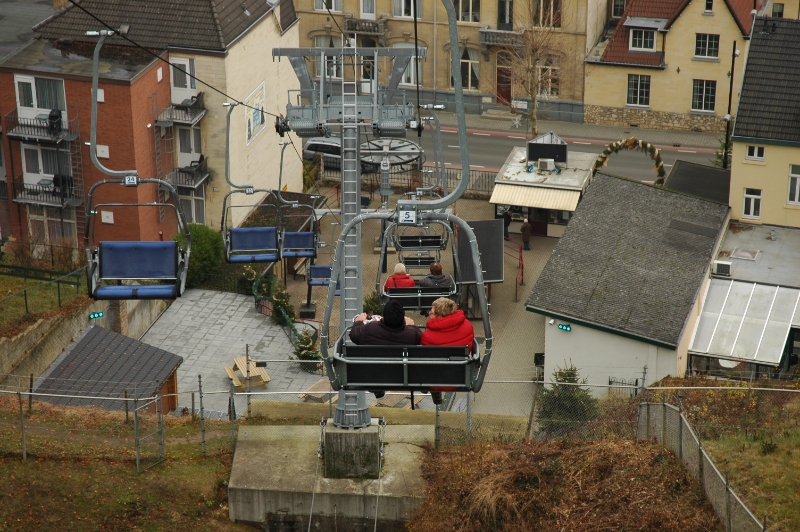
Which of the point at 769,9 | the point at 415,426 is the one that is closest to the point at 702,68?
the point at 769,9

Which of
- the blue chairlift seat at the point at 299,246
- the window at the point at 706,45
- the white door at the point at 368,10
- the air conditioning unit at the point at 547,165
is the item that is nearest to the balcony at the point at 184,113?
the air conditioning unit at the point at 547,165

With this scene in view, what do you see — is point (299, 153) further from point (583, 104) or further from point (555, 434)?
point (555, 434)

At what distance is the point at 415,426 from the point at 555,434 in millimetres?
3648

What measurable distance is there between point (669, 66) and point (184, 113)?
23849 mm

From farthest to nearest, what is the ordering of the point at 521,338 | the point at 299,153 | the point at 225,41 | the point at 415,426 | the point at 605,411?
the point at 299,153 < the point at 225,41 < the point at 521,338 < the point at 605,411 < the point at 415,426

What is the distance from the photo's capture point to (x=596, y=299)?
1620 inches

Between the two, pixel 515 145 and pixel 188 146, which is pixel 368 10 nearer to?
pixel 515 145

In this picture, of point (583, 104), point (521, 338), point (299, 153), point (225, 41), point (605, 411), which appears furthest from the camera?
point (583, 104)

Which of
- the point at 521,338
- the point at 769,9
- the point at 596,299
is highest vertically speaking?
the point at 769,9

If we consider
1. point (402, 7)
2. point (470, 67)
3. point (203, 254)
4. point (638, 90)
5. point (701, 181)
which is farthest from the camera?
point (470, 67)

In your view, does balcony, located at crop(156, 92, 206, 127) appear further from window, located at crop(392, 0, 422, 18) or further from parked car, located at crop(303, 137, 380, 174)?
window, located at crop(392, 0, 422, 18)

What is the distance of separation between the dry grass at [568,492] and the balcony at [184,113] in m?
26.5

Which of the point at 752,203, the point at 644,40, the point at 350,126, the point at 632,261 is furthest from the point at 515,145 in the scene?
the point at 350,126

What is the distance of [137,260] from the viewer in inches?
1133
